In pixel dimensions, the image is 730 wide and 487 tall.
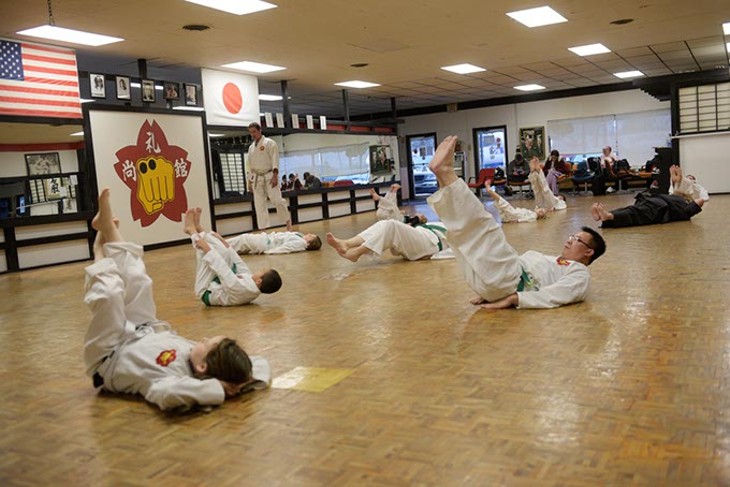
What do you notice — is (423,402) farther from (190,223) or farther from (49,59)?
(49,59)

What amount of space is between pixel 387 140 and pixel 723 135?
8.23 m

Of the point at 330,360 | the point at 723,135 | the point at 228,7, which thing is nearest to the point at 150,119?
the point at 228,7

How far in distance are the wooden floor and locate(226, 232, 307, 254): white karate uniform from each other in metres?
3.07

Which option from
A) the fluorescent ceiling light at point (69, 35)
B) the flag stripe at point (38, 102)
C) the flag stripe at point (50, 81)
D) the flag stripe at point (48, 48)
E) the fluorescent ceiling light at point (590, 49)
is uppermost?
the fluorescent ceiling light at point (590, 49)

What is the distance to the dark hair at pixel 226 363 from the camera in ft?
8.25

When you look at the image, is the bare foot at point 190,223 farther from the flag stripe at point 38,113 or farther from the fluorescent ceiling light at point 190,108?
the fluorescent ceiling light at point 190,108

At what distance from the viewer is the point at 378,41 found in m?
9.76

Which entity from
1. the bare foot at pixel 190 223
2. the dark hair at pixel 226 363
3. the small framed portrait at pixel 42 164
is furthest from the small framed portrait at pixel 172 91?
the dark hair at pixel 226 363

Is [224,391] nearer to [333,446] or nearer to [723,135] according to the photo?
[333,446]

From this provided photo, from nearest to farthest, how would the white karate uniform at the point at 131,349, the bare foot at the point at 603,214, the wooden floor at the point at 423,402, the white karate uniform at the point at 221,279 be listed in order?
the wooden floor at the point at 423,402 → the white karate uniform at the point at 131,349 → the white karate uniform at the point at 221,279 → the bare foot at the point at 603,214

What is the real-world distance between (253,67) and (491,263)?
8.51 metres

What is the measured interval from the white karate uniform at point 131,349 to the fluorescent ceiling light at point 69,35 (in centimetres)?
585

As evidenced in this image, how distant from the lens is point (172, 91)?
10.2 m

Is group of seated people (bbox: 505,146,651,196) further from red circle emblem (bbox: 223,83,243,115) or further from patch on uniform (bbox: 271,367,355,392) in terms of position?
patch on uniform (bbox: 271,367,355,392)
